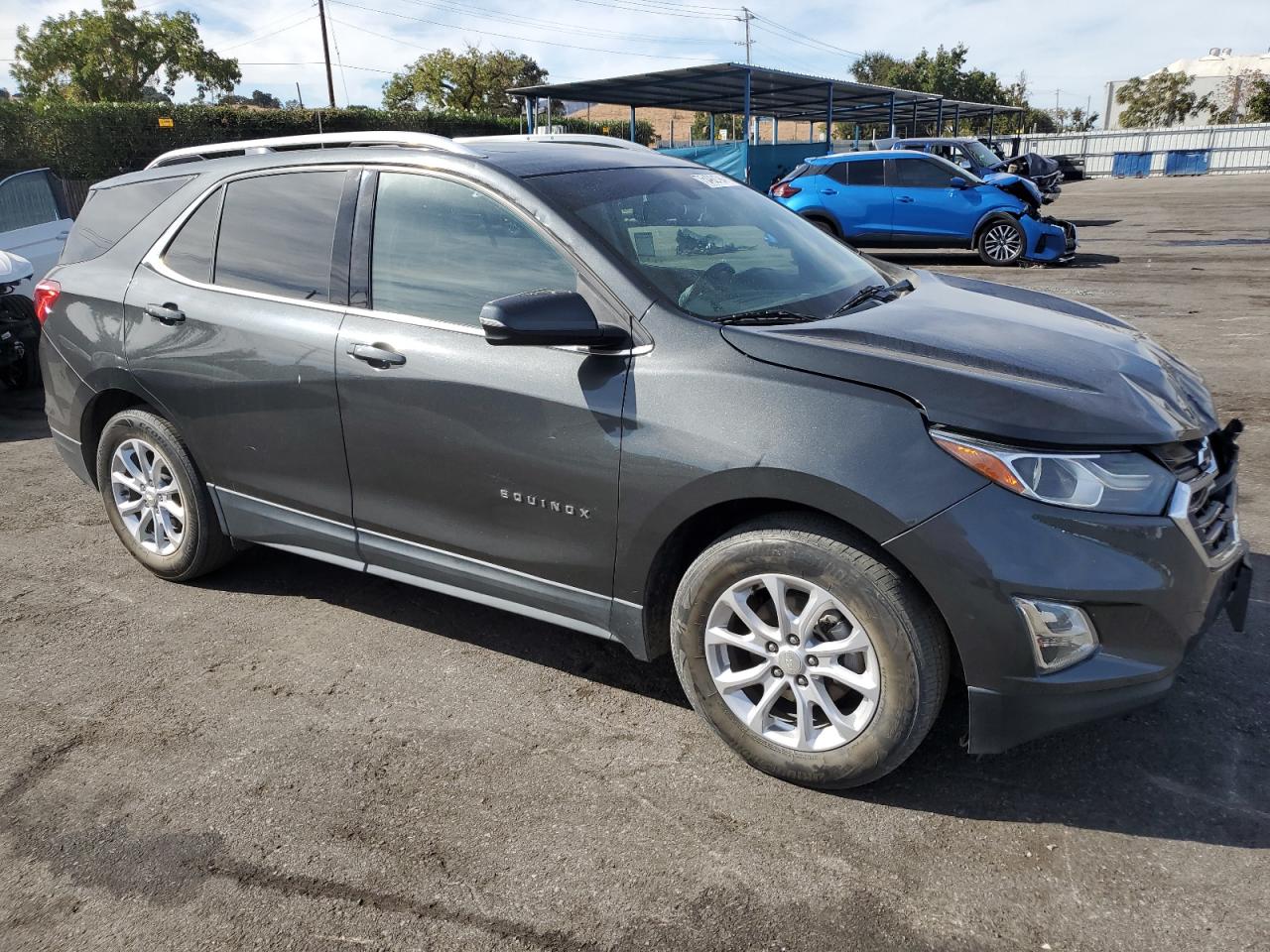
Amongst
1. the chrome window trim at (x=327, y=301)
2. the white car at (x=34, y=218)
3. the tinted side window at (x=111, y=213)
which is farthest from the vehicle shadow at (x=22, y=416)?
the chrome window trim at (x=327, y=301)

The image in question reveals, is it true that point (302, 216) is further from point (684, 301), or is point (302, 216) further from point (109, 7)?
point (109, 7)

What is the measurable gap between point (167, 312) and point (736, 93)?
86.6 feet

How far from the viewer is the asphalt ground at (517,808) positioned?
92.5 inches

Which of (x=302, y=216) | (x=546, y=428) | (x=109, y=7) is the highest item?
(x=109, y=7)

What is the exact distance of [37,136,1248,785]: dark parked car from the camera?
8.09 feet

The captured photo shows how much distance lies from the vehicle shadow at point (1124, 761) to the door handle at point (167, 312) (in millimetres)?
1716

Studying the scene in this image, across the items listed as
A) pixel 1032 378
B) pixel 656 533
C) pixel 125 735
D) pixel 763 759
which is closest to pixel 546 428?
pixel 656 533

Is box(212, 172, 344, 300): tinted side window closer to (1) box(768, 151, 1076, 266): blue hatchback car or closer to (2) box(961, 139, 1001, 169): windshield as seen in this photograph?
(1) box(768, 151, 1076, 266): blue hatchback car

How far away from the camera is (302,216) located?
3656 millimetres

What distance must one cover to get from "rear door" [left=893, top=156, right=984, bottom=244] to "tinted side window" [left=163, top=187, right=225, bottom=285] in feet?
43.3

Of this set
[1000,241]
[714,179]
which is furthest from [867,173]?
[714,179]

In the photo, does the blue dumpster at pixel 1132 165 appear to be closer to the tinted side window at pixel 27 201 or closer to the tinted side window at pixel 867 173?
the tinted side window at pixel 867 173

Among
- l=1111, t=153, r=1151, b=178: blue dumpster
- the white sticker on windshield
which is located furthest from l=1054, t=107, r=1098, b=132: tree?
the white sticker on windshield

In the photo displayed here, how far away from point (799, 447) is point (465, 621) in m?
1.88
